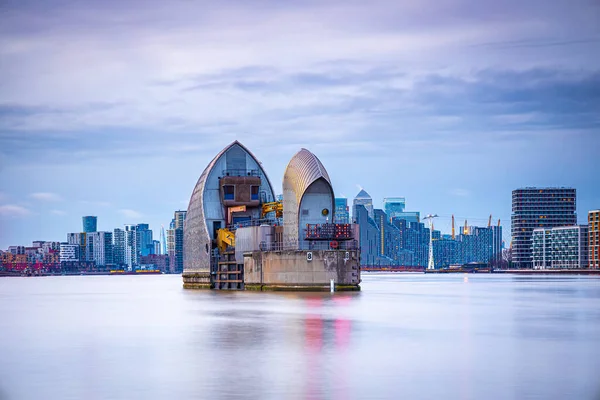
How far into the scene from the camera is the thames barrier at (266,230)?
2815 inches

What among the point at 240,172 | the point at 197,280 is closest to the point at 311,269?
the point at 240,172

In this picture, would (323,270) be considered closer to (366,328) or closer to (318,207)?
(318,207)

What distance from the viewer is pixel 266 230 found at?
76688 mm

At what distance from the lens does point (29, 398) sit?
894 inches

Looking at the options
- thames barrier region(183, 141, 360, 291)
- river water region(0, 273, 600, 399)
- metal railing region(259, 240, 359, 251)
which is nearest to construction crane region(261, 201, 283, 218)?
thames barrier region(183, 141, 360, 291)

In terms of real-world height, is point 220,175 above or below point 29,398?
above

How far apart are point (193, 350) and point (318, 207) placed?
41.5m

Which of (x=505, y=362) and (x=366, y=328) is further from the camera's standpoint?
(x=366, y=328)

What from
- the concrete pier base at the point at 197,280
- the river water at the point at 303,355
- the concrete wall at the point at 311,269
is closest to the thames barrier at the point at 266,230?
the concrete wall at the point at 311,269

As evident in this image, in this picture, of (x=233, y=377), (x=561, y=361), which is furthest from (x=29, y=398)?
(x=561, y=361)

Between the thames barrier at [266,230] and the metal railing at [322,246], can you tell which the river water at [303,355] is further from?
the metal railing at [322,246]

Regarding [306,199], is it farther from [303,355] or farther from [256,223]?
[303,355]

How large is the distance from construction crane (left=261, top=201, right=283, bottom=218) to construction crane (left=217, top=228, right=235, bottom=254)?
12.3ft

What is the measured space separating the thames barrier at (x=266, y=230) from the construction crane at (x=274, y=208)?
0.11m
